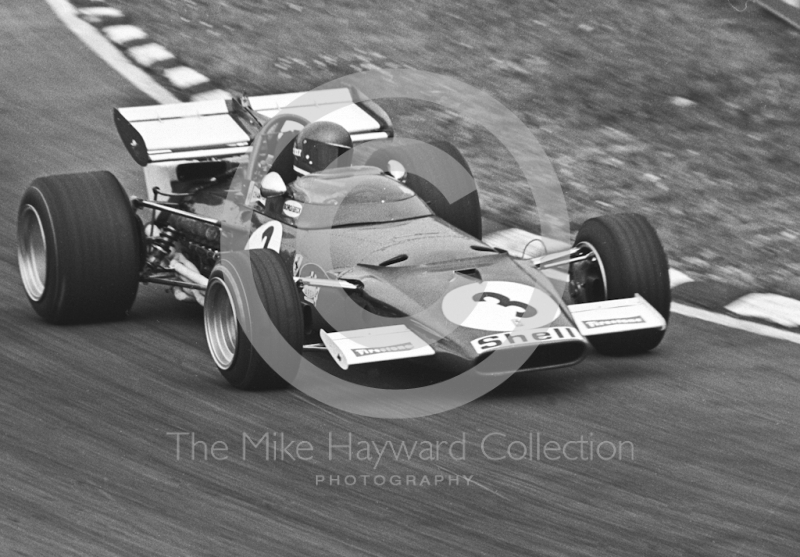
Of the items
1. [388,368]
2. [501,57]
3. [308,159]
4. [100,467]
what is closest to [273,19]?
[501,57]

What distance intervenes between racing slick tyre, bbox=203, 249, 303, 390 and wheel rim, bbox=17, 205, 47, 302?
181 centimetres

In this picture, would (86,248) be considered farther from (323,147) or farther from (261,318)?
(261,318)

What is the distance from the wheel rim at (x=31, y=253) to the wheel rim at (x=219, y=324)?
1532 millimetres

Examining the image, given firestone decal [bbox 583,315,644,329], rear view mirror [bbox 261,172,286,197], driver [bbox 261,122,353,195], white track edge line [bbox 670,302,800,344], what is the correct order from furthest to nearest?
white track edge line [bbox 670,302,800,344] → driver [bbox 261,122,353,195] → rear view mirror [bbox 261,172,286,197] → firestone decal [bbox 583,315,644,329]

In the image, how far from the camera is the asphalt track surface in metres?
5.04

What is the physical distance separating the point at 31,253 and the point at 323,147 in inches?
76.8

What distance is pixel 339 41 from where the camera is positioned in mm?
13906

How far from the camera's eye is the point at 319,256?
278 inches

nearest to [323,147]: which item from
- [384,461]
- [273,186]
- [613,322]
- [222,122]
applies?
[273,186]

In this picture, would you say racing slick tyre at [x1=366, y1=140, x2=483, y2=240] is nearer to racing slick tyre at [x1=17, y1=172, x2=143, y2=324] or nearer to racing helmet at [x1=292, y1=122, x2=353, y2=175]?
racing helmet at [x1=292, y1=122, x2=353, y2=175]

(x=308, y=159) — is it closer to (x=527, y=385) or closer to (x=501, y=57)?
(x=527, y=385)

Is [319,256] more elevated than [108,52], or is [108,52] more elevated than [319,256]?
[319,256]

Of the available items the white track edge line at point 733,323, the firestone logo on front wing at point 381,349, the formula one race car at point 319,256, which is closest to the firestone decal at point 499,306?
the formula one race car at point 319,256

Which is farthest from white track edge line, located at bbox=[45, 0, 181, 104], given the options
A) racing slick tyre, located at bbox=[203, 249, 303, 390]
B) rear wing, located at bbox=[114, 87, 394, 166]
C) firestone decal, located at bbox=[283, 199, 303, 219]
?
racing slick tyre, located at bbox=[203, 249, 303, 390]
